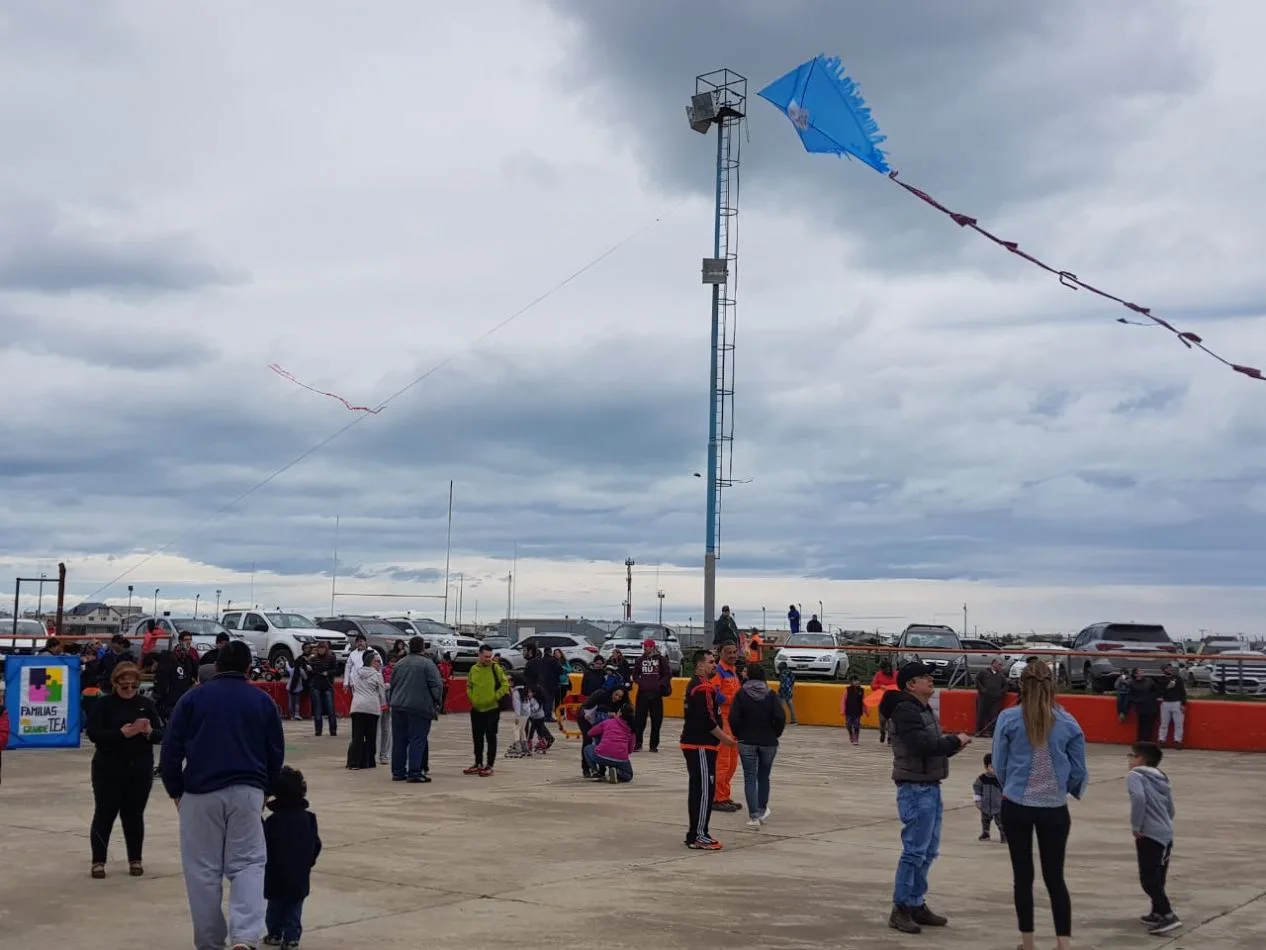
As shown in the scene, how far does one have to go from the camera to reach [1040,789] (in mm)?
7320

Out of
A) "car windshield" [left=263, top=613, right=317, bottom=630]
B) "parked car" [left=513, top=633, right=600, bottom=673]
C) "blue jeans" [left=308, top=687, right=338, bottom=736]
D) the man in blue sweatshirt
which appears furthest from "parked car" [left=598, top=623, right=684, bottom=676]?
the man in blue sweatshirt

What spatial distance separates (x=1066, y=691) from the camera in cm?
2617

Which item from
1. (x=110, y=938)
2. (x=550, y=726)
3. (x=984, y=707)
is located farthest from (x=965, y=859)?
(x=550, y=726)

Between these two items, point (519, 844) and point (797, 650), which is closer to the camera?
point (519, 844)

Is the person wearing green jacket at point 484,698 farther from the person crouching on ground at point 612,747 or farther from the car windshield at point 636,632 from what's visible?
the car windshield at point 636,632

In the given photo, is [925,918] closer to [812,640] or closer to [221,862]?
[221,862]

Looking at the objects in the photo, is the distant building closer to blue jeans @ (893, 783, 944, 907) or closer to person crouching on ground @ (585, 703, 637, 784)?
person crouching on ground @ (585, 703, 637, 784)

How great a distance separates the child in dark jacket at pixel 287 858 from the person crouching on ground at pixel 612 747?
9.15 metres

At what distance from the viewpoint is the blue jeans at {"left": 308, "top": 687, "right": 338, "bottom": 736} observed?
22719mm

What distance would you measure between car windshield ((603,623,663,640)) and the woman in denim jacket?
94.1ft

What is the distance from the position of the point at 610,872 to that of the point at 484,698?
7361 millimetres

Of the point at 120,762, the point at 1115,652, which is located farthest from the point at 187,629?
the point at 120,762

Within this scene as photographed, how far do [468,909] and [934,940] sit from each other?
9.93ft

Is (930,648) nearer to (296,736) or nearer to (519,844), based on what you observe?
(296,736)
